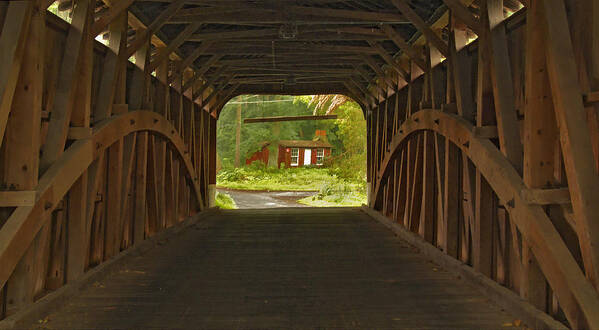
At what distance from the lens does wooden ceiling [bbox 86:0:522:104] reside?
6410 millimetres

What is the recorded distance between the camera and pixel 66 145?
441 centimetres

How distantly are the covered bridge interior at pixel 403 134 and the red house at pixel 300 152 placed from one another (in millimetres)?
31812

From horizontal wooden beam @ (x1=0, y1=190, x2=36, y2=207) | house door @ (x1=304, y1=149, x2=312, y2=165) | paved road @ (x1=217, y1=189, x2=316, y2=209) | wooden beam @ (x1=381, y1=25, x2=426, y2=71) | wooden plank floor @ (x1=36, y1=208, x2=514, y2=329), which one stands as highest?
wooden beam @ (x1=381, y1=25, x2=426, y2=71)

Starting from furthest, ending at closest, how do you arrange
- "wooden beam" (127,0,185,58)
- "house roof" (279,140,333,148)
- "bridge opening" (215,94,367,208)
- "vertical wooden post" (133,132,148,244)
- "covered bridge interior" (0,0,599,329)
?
"house roof" (279,140,333,148), "bridge opening" (215,94,367,208), "vertical wooden post" (133,132,148,244), "wooden beam" (127,0,185,58), "covered bridge interior" (0,0,599,329)

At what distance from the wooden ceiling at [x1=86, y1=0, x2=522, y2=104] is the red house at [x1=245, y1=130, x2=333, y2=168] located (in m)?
28.2

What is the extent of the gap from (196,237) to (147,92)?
2.34 metres

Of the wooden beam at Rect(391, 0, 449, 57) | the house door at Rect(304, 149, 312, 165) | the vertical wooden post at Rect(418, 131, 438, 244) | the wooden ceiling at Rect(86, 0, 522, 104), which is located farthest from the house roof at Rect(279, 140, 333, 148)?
the wooden beam at Rect(391, 0, 449, 57)

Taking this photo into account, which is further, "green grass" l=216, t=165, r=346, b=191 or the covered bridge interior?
"green grass" l=216, t=165, r=346, b=191

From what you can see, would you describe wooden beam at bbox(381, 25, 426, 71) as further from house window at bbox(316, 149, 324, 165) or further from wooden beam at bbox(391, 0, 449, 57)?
house window at bbox(316, 149, 324, 165)

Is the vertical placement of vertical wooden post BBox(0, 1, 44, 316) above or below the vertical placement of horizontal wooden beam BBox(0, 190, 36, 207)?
above

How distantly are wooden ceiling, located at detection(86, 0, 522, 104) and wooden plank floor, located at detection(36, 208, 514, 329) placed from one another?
244 cm

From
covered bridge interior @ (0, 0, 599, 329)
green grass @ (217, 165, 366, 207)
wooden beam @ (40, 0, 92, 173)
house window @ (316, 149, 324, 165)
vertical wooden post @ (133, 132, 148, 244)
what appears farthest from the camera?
house window @ (316, 149, 324, 165)

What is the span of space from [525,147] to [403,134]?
13.0 ft

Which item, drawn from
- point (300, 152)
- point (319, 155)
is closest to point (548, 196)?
point (300, 152)
